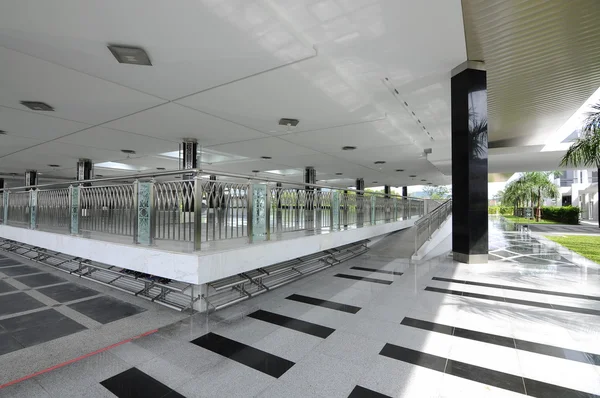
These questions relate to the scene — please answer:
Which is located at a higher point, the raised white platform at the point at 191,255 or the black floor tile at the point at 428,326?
the raised white platform at the point at 191,255

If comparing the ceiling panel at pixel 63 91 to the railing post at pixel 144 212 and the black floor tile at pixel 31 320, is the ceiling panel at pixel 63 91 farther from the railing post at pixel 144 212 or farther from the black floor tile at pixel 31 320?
the black floor tile at pixel 31 320

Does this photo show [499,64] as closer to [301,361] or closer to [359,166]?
[301,361]

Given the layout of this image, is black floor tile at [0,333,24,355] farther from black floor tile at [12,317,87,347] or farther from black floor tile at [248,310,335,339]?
black floor tile at [248,310,335,339]

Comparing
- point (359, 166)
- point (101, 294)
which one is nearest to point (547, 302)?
point (101, 294)

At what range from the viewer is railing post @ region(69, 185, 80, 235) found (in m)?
5.61

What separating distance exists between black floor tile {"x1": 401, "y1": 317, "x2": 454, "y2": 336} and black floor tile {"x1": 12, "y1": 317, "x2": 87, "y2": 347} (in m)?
3.88

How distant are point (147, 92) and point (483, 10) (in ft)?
19.7

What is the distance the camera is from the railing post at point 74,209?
18.4 ft

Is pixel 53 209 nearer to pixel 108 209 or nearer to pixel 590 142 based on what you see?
pixel 108 209

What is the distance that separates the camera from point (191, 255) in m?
3.50

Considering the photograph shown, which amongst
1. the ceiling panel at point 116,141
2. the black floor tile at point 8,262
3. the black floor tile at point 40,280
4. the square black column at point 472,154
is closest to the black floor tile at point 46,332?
the black floor tile at point 40,280

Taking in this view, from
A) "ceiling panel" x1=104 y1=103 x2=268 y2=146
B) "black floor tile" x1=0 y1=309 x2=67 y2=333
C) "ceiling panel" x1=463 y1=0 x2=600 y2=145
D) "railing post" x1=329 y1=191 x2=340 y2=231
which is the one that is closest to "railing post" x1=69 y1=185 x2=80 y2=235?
"black floor tile" x1=0 y1=309 x2=67 y2=333

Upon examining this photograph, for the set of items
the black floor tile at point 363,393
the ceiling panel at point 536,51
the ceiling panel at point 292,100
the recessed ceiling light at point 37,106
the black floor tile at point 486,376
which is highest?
the ceiling panel at point 536,51

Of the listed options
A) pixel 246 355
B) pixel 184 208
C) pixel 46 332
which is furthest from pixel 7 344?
pixel 246 355
